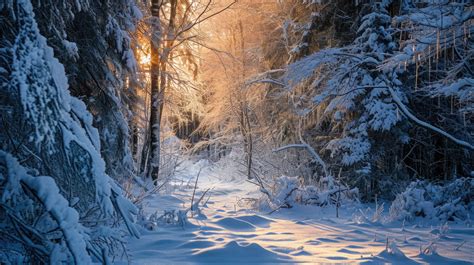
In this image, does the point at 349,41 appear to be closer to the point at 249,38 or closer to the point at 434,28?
the point at 434,28

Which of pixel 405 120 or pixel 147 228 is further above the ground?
pixel 405 120

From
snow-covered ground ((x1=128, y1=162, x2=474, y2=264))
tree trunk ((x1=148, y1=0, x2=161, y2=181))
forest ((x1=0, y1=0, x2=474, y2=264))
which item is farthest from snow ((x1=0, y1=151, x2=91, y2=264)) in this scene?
tree trunk ((x1=148, y1=0, x2=161, y2=181))

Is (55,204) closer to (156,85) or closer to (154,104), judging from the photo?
(154,104)

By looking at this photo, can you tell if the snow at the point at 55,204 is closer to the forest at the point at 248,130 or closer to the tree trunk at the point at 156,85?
the forest at the point at 248,130

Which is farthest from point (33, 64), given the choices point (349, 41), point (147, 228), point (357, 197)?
point (349, 41)

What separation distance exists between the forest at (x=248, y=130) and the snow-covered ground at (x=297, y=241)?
0.03 m

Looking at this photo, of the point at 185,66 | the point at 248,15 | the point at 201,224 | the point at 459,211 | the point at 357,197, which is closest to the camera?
the point at 201,224

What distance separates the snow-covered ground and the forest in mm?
34

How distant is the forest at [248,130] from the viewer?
247 centimetres

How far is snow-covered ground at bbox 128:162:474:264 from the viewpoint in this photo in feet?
13.3

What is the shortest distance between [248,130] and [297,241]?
1025 cm

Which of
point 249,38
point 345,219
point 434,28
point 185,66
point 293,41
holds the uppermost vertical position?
point 249,38

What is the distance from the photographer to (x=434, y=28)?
6.41 m

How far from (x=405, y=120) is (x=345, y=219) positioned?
11.2 ft
